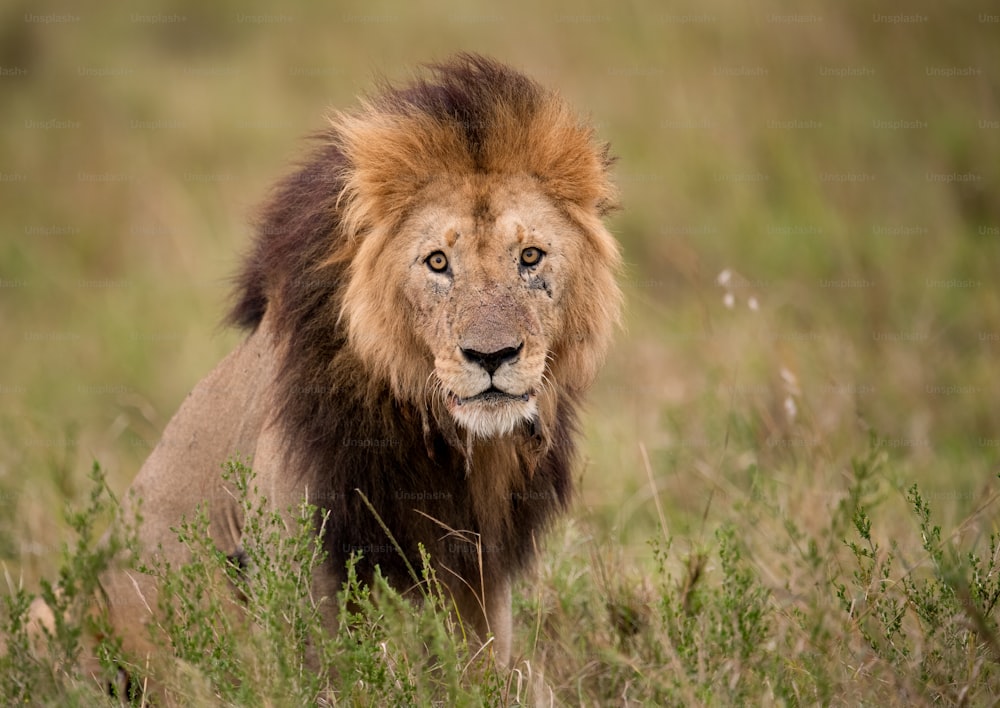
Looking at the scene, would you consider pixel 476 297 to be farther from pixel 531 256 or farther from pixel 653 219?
pixel 653 219

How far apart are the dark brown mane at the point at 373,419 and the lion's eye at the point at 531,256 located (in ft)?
1.15

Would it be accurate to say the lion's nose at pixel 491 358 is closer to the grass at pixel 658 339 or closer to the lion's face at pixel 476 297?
the lion's face at pixel 476 297

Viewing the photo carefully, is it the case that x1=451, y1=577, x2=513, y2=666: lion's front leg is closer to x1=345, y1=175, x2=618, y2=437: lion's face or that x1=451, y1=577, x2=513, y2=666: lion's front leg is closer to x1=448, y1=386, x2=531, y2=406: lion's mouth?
x1=345, y1=175, x2=618, y2=437: lion's face

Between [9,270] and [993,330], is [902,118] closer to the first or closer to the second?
[993,330]

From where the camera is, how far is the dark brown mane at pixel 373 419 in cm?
417

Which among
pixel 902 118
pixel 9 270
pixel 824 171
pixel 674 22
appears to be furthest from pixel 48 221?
pixel 902 118

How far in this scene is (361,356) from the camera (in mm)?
4113

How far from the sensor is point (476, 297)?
3.93 m

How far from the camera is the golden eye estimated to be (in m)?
4.05

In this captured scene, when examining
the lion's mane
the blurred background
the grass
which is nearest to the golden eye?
the lion's mane

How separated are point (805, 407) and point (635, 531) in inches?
46.9

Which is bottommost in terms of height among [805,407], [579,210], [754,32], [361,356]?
[805,407]

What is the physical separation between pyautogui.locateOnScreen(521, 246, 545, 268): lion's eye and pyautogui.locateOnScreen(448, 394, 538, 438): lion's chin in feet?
1.59

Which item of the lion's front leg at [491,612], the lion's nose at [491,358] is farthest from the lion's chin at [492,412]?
the lion's front leg at [491,612]
